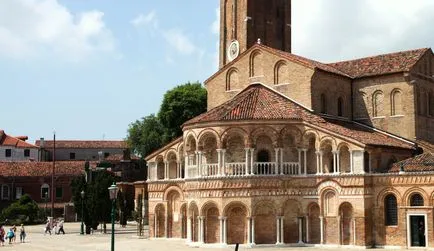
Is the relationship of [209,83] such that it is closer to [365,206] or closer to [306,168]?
[306,168]

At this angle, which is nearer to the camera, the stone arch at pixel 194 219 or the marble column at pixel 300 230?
the marble column at pixel 300 230

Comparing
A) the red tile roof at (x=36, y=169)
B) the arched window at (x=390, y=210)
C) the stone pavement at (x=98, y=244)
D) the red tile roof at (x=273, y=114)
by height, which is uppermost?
the red tile roof at (x=273, y=114)

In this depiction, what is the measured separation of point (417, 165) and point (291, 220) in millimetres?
7834

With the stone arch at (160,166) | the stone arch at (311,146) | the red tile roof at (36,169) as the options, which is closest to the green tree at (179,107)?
the red tile roof at (36,169)

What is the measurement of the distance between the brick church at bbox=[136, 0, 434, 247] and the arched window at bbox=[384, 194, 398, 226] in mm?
57

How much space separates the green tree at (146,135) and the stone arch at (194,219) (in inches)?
1251

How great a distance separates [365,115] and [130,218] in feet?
116

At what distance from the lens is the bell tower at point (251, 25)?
5116 centimetres

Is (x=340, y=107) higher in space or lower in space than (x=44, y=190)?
higher

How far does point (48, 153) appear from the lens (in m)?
94.6

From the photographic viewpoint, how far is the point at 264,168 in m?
35.9

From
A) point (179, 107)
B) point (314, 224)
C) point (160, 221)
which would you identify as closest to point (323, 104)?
point (314, 224)

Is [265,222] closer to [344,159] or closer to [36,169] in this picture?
[344,159]

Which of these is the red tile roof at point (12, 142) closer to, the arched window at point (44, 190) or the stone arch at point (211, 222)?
the arched window at point (44, 190)
